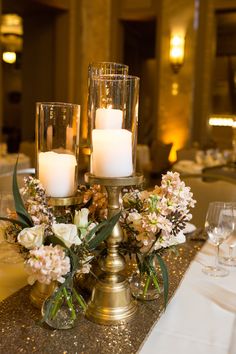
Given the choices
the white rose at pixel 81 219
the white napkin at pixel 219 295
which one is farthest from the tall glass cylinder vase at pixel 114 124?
the white napkin at pixel 219 295

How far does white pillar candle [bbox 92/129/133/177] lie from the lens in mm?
1087

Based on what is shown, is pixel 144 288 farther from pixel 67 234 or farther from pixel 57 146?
pixel 57 146

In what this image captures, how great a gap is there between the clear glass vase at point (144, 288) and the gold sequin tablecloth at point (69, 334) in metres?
0.02

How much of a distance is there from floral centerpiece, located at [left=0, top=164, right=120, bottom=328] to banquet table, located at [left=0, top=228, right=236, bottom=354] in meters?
0.10

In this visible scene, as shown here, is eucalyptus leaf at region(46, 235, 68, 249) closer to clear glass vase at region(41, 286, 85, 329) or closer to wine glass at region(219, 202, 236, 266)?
clear glass vase at region(41, 286, 85, 329)

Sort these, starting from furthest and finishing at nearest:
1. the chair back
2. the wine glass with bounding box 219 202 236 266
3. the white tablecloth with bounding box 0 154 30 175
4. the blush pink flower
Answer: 1. the white tablecloth with bounding box 0 154 30 175
2. the chair back
3. the wine glass with bounding box 219 202 236 266
4. the blush pink flower

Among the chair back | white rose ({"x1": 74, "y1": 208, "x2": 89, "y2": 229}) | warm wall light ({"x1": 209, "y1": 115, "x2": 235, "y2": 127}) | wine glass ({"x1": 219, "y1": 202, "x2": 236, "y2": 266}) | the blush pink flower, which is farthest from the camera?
warm wall light ({"x1": 209, "y1": 115, "x2": 235, "y2": 127})

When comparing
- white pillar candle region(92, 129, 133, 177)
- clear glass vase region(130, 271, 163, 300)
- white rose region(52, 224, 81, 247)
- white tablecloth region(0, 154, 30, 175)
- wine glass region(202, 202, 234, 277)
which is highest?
white pillar candle region(92, 129, 133, 177)

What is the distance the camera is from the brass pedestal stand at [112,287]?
112cm

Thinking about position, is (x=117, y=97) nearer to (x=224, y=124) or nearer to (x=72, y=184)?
(x=72, y=184)

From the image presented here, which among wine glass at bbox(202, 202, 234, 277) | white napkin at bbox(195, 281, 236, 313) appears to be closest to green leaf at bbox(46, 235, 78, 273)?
white napkin at bbox(195, 281, 236, 313)

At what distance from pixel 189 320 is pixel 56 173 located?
0.53 metres

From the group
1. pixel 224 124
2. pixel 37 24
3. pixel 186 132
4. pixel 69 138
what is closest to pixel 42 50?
pixel 37 24

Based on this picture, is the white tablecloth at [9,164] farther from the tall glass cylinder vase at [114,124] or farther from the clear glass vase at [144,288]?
the tall glass cylinder vase at [114,124]
